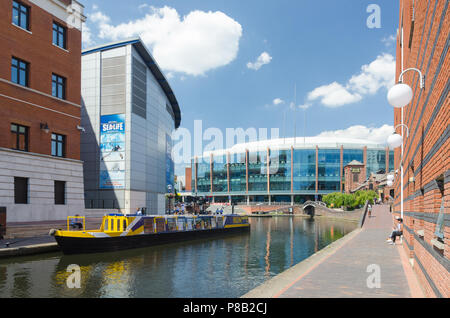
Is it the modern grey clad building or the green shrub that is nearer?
the modern grey clad building

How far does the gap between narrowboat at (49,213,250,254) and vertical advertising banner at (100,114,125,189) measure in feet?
56.3

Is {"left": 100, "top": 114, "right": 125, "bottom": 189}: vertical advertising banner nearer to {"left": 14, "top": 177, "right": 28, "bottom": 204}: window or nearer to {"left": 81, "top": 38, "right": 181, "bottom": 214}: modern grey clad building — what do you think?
{"left": 81, "top": 38, "right": 181, "bottom": 214}: modern grey clad building

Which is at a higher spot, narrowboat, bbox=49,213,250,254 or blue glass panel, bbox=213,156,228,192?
blue glass panel, bbox=213,156,228,192

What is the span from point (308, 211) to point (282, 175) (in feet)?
42.5

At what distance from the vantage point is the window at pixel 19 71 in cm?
2580

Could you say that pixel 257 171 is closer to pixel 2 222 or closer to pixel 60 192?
pixel 60 192

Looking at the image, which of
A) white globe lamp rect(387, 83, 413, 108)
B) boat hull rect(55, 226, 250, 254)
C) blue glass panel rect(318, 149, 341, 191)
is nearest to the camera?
white globe lamp rect(387, 83, 413, 108)

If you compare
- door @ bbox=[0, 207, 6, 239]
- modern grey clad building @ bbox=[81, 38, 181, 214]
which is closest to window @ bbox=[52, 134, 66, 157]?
door @ bbox=[0, 207, 6, 239]

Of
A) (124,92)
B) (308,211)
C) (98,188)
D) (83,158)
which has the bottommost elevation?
(308,211)

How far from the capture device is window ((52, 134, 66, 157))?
2903 centimetres

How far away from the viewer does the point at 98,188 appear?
47.0 m

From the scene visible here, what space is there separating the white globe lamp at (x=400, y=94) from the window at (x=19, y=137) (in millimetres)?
26159
